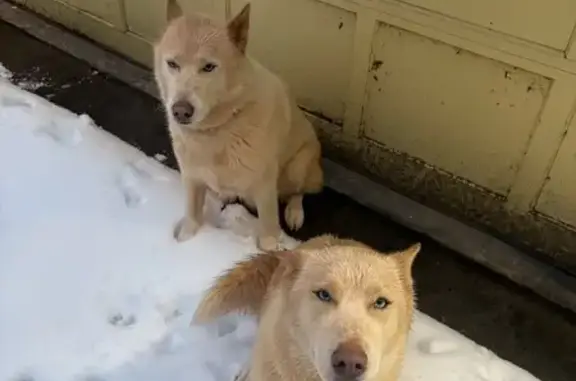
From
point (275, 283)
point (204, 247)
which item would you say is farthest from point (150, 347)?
point (275, 283)

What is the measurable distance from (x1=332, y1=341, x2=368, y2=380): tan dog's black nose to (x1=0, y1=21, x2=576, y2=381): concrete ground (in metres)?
1.43

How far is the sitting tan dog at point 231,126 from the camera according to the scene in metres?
2.37

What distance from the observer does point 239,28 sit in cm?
242


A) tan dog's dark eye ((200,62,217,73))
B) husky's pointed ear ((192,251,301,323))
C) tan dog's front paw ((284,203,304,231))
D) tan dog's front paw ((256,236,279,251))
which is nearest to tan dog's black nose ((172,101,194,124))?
tan dog's dark eye ((200,62,217,73))

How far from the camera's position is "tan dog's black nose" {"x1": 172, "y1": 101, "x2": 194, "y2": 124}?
2.36 m

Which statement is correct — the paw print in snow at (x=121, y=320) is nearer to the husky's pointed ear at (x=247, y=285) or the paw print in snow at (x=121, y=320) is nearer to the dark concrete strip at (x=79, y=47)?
the husky's pointed ear at (x=247, y=285)

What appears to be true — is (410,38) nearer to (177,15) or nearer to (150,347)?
(177,15)

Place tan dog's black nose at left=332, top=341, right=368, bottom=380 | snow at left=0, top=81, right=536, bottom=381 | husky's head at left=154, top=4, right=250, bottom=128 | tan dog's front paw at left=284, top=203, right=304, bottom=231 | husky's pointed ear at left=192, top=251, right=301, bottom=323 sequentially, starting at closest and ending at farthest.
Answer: tan dog's black nose at left=332, top=341, right=368, bottom=380 < husky's pointed ear at left=192, top=251, right=301, bottom=323 < husky's head at left=154, top=4, right=250, bottom=128 < snow at left=0, top=81, right=536, bottom=381 < tan dog's front paw at left=284, top=203, right=304, bottom=231

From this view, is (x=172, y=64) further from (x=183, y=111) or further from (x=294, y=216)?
(x=294, y=216)

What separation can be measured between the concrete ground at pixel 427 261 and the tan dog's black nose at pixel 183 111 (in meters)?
1.02

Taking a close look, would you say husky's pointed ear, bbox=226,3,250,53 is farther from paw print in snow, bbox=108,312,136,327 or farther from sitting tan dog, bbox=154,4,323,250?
paw print in snow, bbox=108,312,136,327

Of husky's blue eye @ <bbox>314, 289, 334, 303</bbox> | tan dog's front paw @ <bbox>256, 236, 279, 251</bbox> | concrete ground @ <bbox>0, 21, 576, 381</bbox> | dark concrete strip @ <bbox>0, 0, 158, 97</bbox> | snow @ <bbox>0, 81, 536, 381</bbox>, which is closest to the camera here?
husky's blue eye @ <bbox>314, 289, 334, 303</bbox>

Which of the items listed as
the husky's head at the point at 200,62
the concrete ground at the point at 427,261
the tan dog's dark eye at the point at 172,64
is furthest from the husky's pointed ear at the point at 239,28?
the concrete ground at the point at 427,261

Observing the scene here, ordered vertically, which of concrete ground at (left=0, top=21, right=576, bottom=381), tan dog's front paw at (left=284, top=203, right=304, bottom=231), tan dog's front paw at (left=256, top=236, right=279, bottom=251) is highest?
tan dog's front paw at (left=256, top=236, right=279, bottom=251)
